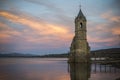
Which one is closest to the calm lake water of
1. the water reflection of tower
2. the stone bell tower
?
the water reflection of tower

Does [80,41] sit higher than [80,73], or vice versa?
[80,41]

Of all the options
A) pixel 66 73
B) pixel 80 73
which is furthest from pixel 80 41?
pixel 80 73

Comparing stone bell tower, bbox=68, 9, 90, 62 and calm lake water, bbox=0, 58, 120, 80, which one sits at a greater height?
stone bell tower, bbox=68, 9, 90, 62

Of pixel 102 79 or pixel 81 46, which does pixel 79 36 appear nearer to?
pixel 81 46

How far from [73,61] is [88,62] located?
3.69 metres

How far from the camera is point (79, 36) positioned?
171 ft

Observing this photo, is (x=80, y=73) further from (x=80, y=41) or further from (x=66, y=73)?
(x=80, y=41)

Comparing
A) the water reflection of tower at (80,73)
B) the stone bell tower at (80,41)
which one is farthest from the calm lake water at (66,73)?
the stone bell tower at (80,41)

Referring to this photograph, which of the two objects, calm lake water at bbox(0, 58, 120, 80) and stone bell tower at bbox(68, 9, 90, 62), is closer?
calm lake water at bbox(0, 58, 120, 80)

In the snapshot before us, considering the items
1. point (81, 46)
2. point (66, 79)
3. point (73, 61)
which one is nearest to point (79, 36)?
point (81, 46)

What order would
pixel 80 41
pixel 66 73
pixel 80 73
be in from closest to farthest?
pixel 80 73, pixel 66 73, pixel 80 41

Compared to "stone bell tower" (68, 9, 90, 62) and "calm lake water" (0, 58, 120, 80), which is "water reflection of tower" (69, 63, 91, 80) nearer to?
"calm lake water" (0, 58, 120, 80)

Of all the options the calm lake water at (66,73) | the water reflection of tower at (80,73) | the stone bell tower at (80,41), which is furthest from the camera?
the stone bell tower at (80,41)

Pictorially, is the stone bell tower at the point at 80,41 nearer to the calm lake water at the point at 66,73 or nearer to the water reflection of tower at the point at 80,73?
Result: the calm lake water at the point at 66,73
